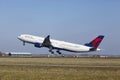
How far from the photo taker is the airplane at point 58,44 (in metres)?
144

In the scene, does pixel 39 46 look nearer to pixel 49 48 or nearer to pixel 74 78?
pixel 49 48

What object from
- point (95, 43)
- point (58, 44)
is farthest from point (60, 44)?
point (95, 43)

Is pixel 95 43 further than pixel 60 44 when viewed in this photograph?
Yes

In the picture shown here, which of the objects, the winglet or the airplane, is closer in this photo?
Result: the airplane

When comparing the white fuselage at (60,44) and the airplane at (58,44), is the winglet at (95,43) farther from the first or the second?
the white fuselage at (60,44)

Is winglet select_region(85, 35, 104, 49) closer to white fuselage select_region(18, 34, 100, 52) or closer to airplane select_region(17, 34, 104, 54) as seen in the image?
airplane select_region(17, 34, 104, 54)

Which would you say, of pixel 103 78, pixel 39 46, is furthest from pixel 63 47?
pixel 103 78

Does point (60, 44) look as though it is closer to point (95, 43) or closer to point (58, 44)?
point (58, 44)

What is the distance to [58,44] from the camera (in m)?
149

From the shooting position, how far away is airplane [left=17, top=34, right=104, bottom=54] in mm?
143750

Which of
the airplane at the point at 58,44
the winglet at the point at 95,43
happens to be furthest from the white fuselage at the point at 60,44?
the winglet at the point at 95,43

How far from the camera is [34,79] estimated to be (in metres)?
35.8

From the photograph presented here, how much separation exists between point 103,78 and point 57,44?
112 m

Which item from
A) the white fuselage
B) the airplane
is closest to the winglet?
the airplane
